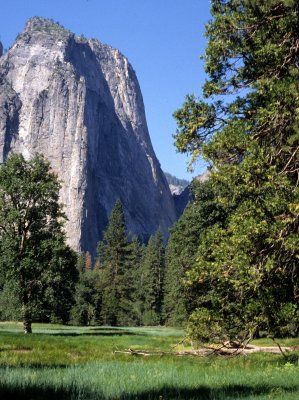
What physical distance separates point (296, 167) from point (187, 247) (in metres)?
29.5

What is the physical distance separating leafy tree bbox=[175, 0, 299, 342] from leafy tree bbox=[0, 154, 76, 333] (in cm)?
2216

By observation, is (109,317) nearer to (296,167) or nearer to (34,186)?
(34,186)

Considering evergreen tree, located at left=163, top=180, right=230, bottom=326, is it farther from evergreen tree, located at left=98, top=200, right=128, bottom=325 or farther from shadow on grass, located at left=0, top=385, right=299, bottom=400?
evergreen tree, located at left=98, top=200, right=128, bottom=325

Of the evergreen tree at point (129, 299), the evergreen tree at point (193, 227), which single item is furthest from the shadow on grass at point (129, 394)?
the evergreen tree at point (129, 299)

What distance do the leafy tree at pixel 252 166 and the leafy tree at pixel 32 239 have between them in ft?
72.7

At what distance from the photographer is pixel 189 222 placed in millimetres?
40938

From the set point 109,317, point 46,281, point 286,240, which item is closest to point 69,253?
point 46,281

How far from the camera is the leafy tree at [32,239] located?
34.1 metres

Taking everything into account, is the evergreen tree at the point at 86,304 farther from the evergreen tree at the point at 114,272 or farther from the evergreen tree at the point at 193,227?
the evergreen tree at the point at 193,227

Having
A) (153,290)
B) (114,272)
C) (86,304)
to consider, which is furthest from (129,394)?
(153,290)

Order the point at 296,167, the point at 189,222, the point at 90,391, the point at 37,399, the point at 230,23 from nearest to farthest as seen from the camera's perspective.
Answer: the point at 37,399 → the point at 90,391 → the point at 296,167 → the point at 230,23 → the point at 189,222

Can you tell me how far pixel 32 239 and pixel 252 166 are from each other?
2661 cm

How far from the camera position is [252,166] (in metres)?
11.4

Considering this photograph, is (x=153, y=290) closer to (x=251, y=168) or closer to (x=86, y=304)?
(x=86, y=304)
